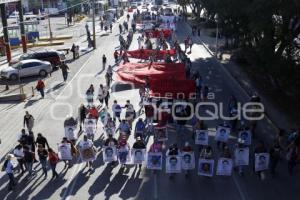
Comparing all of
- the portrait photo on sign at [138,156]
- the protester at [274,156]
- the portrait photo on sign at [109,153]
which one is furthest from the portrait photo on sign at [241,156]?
the portrait photo on sign at [109,153]

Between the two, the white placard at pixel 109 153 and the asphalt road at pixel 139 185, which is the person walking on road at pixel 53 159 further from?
the white placard at pixel 109 153

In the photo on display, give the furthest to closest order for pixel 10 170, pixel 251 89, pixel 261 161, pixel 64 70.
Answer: pixel 64 70
pixel 251 89
pixel 261 161
pixel 10 170

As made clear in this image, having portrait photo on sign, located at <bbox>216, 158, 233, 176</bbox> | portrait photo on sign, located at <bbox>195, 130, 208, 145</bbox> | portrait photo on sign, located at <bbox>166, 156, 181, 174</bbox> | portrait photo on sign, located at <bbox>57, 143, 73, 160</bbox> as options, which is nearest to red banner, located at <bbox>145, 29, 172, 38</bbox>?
portrait photo on sign, located at <bbox>195, 130, 208, 145</bbox>

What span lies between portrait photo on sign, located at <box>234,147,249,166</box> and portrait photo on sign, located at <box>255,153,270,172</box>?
0.47m

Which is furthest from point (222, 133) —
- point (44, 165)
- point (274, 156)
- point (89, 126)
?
point (44, 165)

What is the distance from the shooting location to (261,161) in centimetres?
1741

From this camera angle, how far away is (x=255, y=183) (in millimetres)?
17281

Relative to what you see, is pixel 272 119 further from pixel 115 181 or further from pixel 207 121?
pixel 115 181

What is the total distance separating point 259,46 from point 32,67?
17.9 meters

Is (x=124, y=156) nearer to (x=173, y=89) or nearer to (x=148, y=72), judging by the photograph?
(x=173, y=89)

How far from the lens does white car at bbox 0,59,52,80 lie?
3569 cm

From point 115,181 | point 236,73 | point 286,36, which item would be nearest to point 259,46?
point 286,36

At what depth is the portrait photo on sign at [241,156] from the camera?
57.9ft

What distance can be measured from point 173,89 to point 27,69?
14908mm
